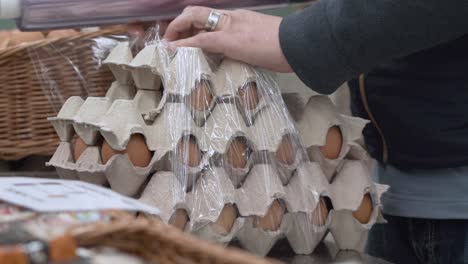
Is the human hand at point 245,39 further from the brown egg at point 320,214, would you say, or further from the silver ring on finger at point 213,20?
the brown egg at point 320,214

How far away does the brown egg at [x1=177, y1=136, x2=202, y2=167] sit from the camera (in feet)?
2.51

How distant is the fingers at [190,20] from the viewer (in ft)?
2.83

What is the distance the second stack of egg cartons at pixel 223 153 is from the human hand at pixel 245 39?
0.06 ft

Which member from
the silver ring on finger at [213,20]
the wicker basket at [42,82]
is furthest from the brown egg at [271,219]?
the wicker basket at [42,82]

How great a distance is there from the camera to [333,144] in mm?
839

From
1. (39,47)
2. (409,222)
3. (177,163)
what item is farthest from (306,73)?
(39,47)

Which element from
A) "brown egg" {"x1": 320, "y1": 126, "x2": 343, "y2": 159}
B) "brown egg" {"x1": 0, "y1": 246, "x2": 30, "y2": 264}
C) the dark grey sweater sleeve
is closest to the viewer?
A: "brown egg" {"x1": 0, "y1": 246, "x2": 30, "y2": 264}

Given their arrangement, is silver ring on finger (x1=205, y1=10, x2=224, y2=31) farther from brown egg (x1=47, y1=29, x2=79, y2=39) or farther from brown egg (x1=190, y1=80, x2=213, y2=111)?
brown egg (x1=47, y1=29, x2=79, y2=39)

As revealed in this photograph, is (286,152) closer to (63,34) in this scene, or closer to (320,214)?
(320,214)

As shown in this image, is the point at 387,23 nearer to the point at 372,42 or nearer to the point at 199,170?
the point at 372,42

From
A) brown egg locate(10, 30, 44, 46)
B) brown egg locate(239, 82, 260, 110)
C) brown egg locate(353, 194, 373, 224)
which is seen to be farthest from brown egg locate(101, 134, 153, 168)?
brown egg locate(10, 30, 44, 46)

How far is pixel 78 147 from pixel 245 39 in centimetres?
22

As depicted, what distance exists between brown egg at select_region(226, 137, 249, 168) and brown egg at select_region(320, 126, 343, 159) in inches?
4.0

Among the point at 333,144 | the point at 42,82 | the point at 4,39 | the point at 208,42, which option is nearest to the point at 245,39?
the point at 208,42
